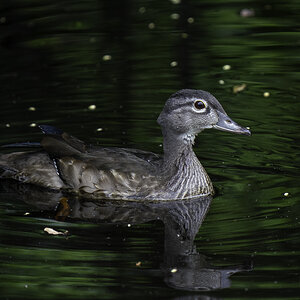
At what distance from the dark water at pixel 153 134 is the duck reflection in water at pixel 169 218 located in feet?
0.07

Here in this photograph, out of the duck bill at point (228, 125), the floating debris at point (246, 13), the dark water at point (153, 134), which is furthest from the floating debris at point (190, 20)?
the duck bill at point (228, 125)

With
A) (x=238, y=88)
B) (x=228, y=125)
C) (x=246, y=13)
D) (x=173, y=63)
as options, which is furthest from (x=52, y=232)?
(x=246, y=13)

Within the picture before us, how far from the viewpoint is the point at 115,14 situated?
16984 millimetres

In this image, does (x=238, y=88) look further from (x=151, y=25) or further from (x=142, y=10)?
(x=142, y=10)

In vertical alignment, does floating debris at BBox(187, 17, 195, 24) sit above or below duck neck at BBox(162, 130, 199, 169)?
above

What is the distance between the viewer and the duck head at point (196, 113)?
10.2m

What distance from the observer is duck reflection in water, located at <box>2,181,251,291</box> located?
315 inches

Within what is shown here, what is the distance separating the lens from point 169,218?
9.65m

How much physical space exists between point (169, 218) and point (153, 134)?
2386 millimetres

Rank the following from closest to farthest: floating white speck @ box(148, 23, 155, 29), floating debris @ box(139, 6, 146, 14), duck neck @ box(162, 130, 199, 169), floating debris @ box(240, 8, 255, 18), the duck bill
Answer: the duck bill, duck neck @ box(162, 130, 199, 169), floating white speck @ box(148, 23, 155, 29), floating debris @ box(240, 8, 255, 18), floating debris @ box(139, 6, 146, 14)

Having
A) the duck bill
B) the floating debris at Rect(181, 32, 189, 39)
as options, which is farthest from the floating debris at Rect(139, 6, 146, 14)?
the duck bill

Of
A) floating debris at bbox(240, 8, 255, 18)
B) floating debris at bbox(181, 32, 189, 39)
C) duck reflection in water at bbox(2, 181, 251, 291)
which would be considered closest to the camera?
duck reflection in water at bbox(2, 181, 251, 291)

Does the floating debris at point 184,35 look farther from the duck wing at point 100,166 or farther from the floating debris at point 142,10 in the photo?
the duck wing at point 100,166

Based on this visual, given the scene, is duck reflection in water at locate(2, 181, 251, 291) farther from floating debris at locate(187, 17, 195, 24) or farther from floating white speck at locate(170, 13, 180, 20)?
floating white speck at locate(170, 13, 180, 20)
